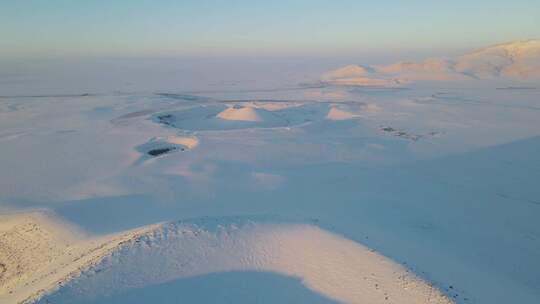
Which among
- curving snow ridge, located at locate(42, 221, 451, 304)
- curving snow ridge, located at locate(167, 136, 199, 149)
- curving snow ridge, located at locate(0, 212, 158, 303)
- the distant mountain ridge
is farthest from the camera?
the distant mountain ridge

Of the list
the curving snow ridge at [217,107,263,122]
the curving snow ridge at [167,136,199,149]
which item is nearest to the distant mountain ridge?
the curving snow ridge at [217,107,263,122]

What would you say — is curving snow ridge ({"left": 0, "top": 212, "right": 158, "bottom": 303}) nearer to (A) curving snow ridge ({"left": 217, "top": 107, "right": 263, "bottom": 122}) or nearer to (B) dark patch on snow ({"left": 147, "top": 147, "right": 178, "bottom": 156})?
(B) dark patch on snow ({"left": 147, "top": 147, "right": 178, "bottom": 156})

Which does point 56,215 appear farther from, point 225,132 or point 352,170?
point 225,132

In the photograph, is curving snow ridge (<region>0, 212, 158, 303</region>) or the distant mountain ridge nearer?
curving snow ridge (<region>0, 212, 158, 303</region>)

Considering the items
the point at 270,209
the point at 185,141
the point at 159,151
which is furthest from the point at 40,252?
the point at 185,141

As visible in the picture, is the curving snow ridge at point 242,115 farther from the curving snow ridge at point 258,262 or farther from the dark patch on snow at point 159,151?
the curving snow ridge at point 258,262

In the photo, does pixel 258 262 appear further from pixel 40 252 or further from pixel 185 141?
pixel 185 141
